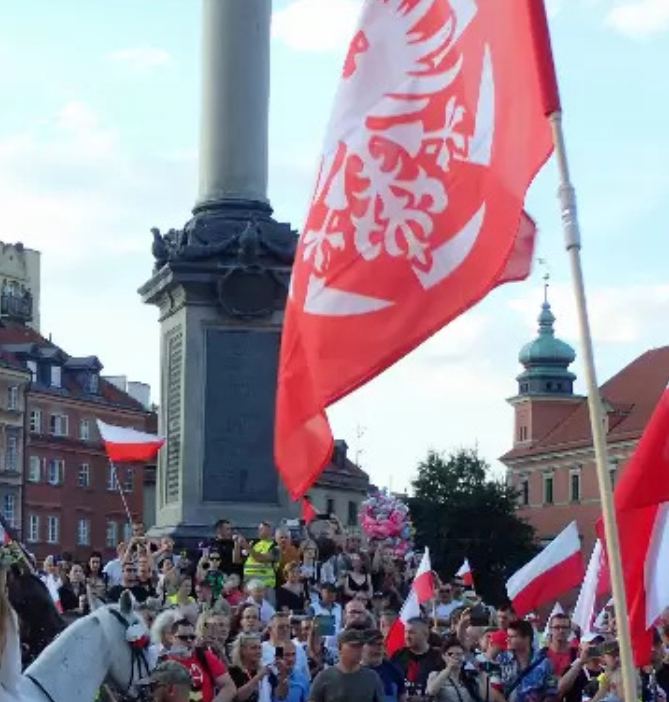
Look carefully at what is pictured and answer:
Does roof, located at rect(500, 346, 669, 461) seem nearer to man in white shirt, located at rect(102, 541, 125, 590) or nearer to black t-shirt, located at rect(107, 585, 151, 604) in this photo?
man in white shirt, located at rect(102, 541, 125, 590)

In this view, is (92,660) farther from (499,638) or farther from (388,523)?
(388,523)

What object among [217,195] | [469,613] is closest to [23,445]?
[217,195]

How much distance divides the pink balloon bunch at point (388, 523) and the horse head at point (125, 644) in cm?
1893

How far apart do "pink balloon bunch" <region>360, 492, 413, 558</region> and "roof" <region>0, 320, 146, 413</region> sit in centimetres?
6985

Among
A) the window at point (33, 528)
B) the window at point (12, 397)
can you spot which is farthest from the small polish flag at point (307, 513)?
the window at point (33, 528)

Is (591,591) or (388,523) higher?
(388,523)

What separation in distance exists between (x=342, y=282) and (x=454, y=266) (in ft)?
2.08

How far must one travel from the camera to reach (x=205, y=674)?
520 inches

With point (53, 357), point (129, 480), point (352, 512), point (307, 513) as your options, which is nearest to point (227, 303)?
point (307, 513)

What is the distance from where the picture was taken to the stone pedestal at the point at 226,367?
76.7 feet

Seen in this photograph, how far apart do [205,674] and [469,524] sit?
8694 centimetres

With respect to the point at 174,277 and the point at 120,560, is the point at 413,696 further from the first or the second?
the point at 174,277

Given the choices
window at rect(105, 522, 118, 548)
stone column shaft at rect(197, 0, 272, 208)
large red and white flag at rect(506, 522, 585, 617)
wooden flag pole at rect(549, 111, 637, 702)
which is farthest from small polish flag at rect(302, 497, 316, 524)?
window at rect(105, 522, 118, 548)

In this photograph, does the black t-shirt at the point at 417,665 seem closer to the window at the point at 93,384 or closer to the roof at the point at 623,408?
the window at the point at 93,384
